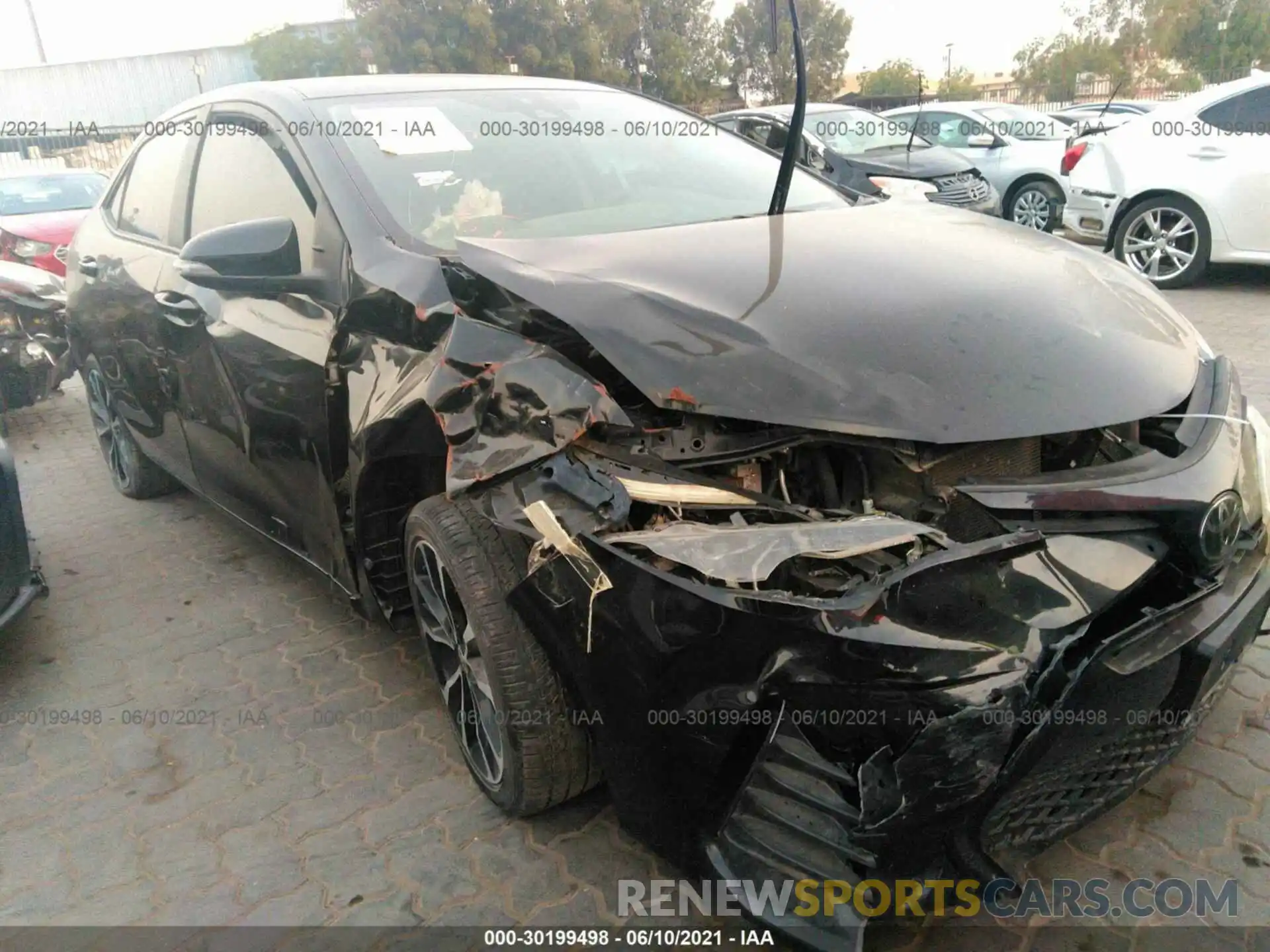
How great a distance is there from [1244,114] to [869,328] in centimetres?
683

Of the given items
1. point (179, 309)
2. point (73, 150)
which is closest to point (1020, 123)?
point (179, 309)

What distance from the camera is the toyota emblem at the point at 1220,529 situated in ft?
5.49

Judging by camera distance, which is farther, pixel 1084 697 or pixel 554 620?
pixel 554 620

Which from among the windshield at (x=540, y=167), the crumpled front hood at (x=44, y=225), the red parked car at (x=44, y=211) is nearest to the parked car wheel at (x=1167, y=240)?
the windshield at (x=540, y=167)

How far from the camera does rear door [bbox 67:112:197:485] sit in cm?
346

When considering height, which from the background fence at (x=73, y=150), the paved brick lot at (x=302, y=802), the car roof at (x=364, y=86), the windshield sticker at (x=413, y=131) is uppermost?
the car roof at (x=364, y=86)

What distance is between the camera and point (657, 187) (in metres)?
2.96

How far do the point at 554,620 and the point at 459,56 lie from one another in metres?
30.7

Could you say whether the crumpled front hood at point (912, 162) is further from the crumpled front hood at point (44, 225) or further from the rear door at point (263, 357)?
the crumpled front hood at point (44, 225)

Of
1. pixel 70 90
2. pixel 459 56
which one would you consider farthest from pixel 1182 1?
pixel 70 90

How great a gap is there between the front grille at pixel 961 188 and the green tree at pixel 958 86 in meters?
25.5

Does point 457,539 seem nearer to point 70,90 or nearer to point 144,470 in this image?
point 144,470

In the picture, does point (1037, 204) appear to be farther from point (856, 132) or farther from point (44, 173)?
point (44, 173)

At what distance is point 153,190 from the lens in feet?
12.3
